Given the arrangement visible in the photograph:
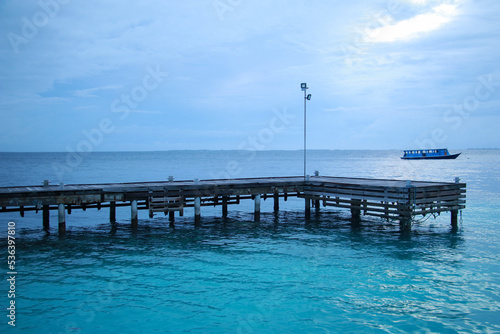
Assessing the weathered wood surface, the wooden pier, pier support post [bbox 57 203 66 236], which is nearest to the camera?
the weathered wood surface

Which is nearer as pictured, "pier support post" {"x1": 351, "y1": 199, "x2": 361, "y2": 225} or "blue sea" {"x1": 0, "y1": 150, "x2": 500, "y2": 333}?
"blue sea" {"x1": 0, "y1": 150, "x2": 500, "y2": 333}

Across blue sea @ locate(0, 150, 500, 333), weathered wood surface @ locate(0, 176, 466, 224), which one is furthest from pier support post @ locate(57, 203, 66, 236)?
blue sea @ locate(0, 150, 500, 333)

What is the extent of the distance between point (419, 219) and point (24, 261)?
2224 centimetres

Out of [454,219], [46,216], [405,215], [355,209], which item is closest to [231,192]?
[355,209]

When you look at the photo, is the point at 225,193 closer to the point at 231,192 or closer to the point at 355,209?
the point at 231,192

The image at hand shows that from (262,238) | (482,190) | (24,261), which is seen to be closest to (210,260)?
(262,238)

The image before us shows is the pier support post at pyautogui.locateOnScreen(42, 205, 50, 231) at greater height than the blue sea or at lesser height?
greater

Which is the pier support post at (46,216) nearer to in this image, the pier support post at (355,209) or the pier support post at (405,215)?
the pier support post at (355,209)

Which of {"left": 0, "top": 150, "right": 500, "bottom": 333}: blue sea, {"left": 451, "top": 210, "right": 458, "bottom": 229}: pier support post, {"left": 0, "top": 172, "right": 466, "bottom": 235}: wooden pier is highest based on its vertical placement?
{"left": 0, "top": 172, "right": 466, "bottom": 235}: wooden pier

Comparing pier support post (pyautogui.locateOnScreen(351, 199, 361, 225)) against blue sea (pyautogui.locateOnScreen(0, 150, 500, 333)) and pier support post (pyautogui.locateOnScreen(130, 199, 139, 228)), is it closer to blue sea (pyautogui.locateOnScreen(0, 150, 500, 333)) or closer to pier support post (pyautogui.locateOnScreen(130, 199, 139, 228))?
blue sea (pyautogui.locateOnScreen(0, 150, 500, 333))

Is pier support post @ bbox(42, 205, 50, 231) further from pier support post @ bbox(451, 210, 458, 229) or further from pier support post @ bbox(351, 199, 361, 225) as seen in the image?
pier support post @ bbox(451, 210, 458, 229)

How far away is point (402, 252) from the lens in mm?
18422

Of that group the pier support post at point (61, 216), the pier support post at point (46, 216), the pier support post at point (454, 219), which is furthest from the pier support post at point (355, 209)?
the pier support post at point (46, 216)

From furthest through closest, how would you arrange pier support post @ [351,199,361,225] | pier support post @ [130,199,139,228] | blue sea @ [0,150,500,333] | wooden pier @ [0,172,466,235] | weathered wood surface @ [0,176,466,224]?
pier support post @ [351,199,361,225] < pier support post @ [130,199,139,228] < wooden pier @ [0,172,466,235] < weathered wood surface @ [0,176,466,224] < blue sea @ [0,150,500,333]
